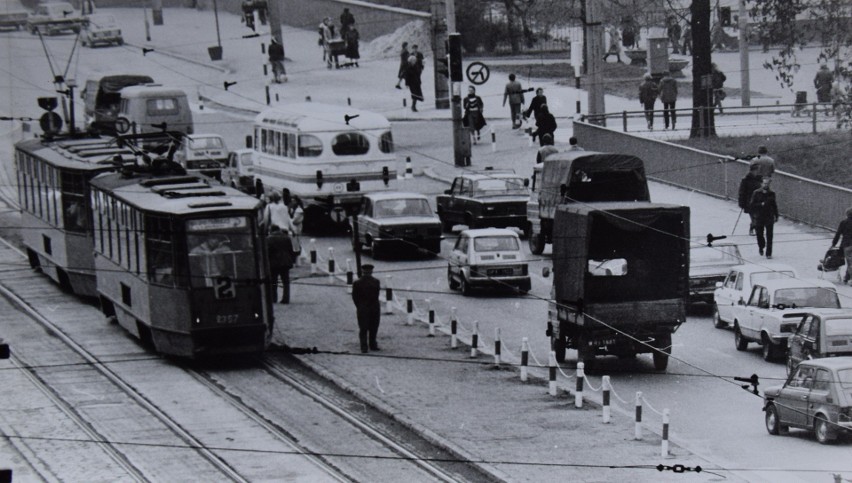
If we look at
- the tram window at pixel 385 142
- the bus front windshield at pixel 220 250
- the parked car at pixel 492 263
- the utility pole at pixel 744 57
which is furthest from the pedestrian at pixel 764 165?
the utility pole at pixel 744 57

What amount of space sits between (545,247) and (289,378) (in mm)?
11573

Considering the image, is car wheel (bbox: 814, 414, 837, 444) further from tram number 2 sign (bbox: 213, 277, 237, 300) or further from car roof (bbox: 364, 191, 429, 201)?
car roof (bbox: 364, 191, 429, 201)

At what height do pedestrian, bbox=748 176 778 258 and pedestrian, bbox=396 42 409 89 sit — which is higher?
pedestrian, bbox=396 42 409 89

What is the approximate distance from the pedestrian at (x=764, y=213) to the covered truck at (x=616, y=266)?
6.00m

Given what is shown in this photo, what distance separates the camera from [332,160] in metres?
38.5

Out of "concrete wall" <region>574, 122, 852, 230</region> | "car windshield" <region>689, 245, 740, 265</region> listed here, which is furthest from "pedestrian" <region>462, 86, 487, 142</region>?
"car windshield" <region>689, 245, 740, 265</region>

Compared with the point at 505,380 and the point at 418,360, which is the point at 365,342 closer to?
the point at 418,360

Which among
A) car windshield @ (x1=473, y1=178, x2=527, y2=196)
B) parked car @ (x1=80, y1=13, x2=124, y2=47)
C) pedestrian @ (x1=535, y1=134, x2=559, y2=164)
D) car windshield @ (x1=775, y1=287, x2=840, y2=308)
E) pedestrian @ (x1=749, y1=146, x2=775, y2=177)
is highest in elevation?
parked car @ (x1=80, y1=13, x2=124, y2=47)

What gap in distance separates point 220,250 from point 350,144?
44.4 ft

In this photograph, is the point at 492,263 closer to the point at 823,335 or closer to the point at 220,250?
the point at 220,250

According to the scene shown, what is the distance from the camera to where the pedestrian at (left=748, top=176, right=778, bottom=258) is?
103ft

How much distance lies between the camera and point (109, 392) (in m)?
24.8

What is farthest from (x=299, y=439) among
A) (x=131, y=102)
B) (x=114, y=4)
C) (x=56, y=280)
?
(x=114, y=4)

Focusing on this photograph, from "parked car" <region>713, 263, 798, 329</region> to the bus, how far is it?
41.0 feet
